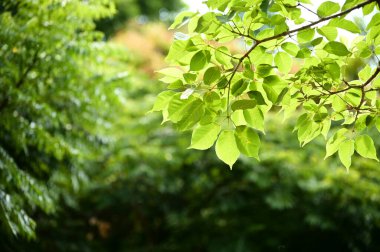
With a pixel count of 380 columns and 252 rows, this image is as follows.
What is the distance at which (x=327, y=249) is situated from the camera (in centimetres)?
547

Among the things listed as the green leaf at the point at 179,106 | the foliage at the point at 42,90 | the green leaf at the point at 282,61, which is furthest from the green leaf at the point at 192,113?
the foliage at the point at 42,90

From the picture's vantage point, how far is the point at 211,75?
1.51m

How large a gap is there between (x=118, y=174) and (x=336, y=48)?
4.97m

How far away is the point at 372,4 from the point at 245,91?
604 millimetres

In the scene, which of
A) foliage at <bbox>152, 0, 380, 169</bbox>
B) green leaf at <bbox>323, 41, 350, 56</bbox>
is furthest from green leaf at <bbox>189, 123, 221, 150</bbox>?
Result: green leaf at <bbox>323, 41, 350, 56</bbox>

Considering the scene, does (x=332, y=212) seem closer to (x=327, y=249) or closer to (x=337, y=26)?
(x=327, y=249)

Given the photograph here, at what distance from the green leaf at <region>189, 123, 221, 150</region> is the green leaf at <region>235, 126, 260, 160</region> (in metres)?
0.09

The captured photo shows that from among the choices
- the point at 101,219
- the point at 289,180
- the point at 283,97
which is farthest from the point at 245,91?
the point at 101,219

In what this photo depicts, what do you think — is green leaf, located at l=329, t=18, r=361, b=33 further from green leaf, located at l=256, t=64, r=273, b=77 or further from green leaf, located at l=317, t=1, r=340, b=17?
green leaf, located at l=256, t=64, r=273, b=77

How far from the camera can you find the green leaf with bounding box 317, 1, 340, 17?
1472 millimetres

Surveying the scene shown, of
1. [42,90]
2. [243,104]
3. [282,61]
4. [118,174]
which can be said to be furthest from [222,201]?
[243,104]

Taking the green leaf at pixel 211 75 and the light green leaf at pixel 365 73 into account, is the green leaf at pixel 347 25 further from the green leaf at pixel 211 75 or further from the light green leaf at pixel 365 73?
→ the green leaf at pixel 211 75

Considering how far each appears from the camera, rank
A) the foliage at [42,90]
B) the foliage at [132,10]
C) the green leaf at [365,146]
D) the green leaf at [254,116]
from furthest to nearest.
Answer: the foliage at [132,10] < the foliage at [42,90] < the green leaf at [365,146] < the green leaf at [254,116]

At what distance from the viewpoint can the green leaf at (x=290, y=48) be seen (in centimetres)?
160
